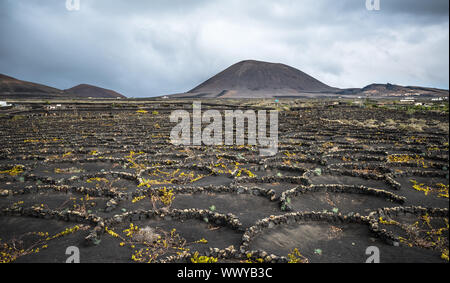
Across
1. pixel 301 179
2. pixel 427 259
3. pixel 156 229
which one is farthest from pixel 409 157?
pixel 156 229

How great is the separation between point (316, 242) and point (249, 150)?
645 inches

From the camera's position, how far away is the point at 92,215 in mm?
11492

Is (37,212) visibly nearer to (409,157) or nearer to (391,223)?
(391,223)

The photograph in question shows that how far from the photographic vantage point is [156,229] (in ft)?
36.0

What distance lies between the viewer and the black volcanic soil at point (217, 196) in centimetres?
980

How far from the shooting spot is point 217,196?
14.8 metres

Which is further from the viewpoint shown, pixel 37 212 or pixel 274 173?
pixel 274 173

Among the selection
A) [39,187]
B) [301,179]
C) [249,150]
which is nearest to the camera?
[39,187]

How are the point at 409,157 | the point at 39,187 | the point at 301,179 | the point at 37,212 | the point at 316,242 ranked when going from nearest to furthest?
the point at 316,242 → the point at 37,212 → the point at 39,187 → the point at 301,179 → the point at 409,157

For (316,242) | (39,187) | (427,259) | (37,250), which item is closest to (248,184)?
(316,242)

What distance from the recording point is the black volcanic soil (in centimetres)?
980

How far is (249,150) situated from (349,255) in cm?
1734

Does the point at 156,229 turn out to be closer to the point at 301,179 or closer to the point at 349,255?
the point at 349,255

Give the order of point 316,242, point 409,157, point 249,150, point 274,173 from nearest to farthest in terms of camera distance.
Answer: point 316,242
point 274,173
point 409,157
point 249,150
